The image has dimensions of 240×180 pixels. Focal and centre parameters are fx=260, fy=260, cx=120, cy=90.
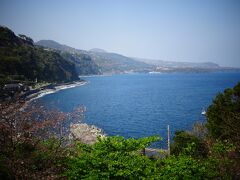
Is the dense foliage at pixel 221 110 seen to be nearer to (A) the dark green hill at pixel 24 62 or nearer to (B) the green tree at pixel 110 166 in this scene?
(B) the green tree at pixel 110 166

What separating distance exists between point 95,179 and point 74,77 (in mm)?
179615

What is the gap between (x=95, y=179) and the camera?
10.5 m

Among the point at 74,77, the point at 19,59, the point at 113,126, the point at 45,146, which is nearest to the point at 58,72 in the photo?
the point at 74,77

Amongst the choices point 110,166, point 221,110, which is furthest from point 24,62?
point 110,166

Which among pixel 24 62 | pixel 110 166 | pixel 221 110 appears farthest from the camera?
pixel 24 62

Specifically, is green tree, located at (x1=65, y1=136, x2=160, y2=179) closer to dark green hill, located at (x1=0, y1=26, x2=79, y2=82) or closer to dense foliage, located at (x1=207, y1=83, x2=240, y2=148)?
dense foliage, located at (x1=207, y1=83, x2=240, y2=148)

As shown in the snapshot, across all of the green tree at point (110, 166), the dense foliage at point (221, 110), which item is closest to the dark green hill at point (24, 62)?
the dense foliage at point (221, 110)

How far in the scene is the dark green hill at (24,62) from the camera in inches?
4143

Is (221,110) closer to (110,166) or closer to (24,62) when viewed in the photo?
(110,166)

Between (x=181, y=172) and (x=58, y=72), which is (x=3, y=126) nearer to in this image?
(x=181, y=172)

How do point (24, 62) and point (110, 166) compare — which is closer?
point (110, 166)

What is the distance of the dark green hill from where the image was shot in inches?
4143

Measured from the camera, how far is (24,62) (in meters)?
120

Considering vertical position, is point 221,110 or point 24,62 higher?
point 24,62
